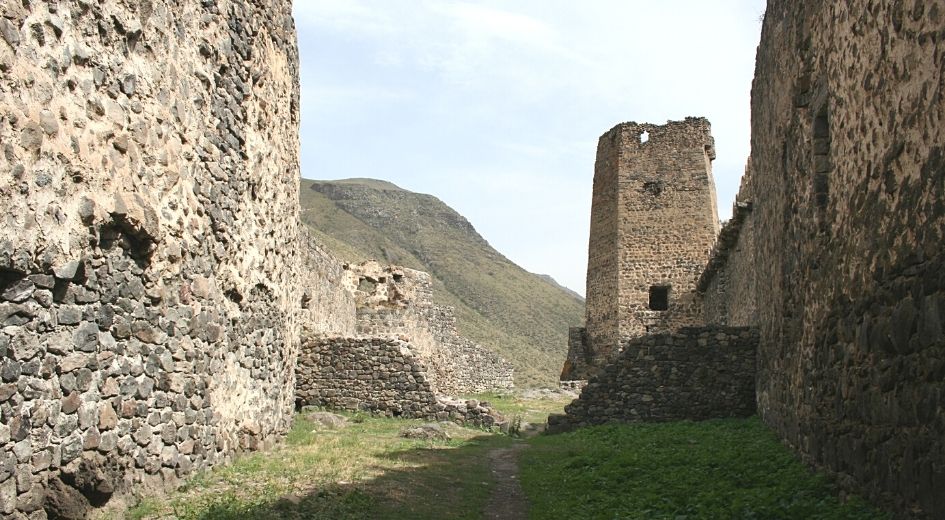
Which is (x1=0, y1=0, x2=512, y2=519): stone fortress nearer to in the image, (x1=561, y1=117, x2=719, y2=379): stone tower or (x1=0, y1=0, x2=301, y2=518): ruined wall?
(x1=0, y1=0, x2=301, y2=518): ruined wall

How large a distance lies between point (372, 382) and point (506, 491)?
19.9 feet

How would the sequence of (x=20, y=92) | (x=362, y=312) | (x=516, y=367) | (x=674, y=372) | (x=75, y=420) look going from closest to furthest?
(x=20, y=92) → (x=75, y=420) → (x=674, y=372) → (x=362, y=312) → (x=516, y=367)

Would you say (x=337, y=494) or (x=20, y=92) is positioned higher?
(x=20, y=92)

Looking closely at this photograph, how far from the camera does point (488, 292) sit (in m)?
73.2

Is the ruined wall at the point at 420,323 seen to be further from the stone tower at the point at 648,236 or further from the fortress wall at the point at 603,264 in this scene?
the fortress wall at the point at 603,264

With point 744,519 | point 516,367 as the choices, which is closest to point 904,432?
point 744,519

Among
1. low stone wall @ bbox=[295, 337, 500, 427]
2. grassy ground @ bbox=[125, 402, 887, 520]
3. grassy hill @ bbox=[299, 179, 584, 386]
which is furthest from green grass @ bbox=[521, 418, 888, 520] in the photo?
grassy hill @ bbox=[299, 179, 584, 386]

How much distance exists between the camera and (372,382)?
14711 millimetres

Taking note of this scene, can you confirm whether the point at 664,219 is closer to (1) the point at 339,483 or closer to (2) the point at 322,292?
(2) the point at 322,292

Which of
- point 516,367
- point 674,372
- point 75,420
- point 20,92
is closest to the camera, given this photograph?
point 20,92

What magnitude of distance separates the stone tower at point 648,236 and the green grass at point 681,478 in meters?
14.6

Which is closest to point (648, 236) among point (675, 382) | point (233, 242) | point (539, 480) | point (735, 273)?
point (735, 273)

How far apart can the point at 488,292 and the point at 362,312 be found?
4844 centimetres

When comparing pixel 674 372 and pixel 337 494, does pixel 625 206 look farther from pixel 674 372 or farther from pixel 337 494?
pixel 337 494
